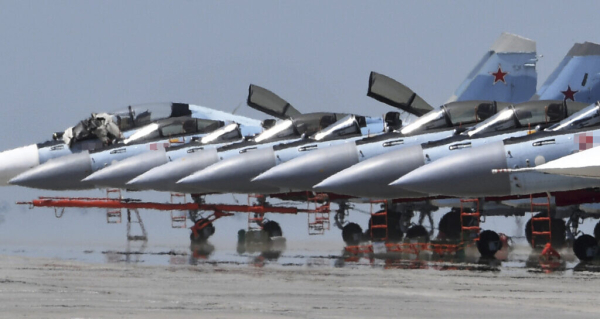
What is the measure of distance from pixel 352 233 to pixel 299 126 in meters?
3.56

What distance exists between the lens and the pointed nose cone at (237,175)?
24312mm

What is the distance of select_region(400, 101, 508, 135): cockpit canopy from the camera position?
23.0m

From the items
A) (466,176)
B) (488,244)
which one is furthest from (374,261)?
(466,176)

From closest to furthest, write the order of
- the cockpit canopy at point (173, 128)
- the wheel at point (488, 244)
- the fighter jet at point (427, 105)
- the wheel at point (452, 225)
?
1. the wheel at point (488, 244)
2. the fighter jet at point (427, 105)
3. the wheel at point (452, 225)
4. the cockpit canopy at point (173, 128)

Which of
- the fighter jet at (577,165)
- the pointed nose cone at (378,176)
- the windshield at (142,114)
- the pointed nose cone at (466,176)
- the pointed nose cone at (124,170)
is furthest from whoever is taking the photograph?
the windshield at (142,114)

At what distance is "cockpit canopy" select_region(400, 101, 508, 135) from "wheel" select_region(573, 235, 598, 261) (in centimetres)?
382

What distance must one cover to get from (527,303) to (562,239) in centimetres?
1110

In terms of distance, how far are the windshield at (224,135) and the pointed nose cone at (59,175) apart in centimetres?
294

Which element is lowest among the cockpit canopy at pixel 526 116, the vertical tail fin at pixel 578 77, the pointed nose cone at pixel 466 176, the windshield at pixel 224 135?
the pointed nose cone at pixel 466 176

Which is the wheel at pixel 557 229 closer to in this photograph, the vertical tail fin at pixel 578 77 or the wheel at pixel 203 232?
the vertical tail fin at pixel 578 77

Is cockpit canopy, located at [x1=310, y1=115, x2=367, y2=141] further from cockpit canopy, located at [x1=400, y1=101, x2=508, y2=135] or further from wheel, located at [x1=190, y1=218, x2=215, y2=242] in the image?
wheel, located at [x1=190, y1=218, x2=215, y2=242]

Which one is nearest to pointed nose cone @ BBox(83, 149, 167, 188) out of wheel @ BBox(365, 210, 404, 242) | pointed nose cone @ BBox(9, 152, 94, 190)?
pointed nose cone @ BBox(9, 152, 94, 190)

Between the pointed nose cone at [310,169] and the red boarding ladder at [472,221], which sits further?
the pointed nose cone at [310,169]

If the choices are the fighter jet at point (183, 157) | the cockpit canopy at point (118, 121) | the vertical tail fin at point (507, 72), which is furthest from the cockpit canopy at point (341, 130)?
the cockpit canopy at point (118, 121)
